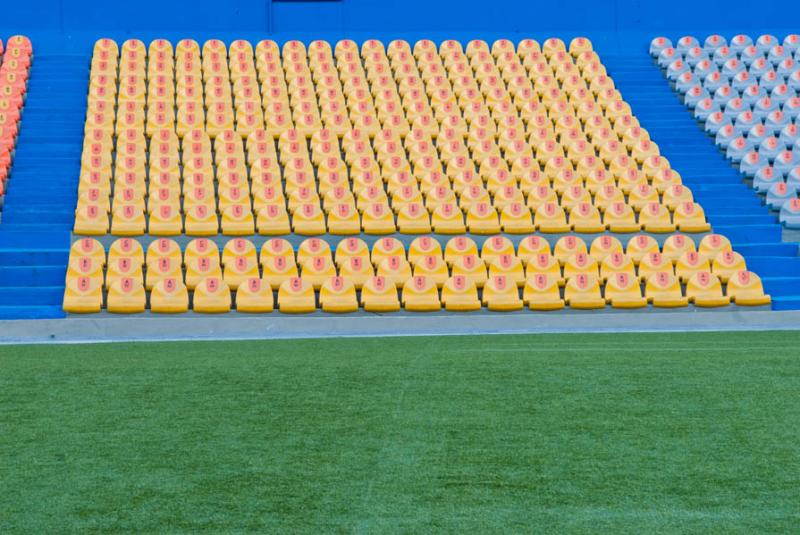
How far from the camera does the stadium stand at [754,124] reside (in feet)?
50.3

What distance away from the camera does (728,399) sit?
837 centimetres

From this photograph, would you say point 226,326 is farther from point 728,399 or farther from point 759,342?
point 728,399

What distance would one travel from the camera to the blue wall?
1941cm

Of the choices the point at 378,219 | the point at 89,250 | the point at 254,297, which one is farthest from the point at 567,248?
the point at 89,250

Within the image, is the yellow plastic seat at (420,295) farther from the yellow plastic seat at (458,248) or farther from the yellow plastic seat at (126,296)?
the yellow plastic seat at (126,296)

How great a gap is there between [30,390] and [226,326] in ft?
14.2

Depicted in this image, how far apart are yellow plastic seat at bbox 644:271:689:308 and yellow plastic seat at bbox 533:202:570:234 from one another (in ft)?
4.97

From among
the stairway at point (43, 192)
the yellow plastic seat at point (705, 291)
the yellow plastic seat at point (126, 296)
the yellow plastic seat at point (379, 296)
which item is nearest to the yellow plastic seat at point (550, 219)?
the yellow plastic seat at point (705, 291)

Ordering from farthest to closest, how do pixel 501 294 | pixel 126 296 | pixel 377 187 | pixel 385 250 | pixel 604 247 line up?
pixel 377 187, pixel 604 247, pixel 385 250, pixel 501 294, pixel 126 296

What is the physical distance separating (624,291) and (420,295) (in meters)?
2.15

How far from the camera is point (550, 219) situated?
1530cm

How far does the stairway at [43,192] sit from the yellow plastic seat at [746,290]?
6.97 metres

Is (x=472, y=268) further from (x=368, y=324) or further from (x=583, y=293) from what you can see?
(x=368, y=324)

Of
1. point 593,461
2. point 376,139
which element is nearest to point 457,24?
point 376,139
